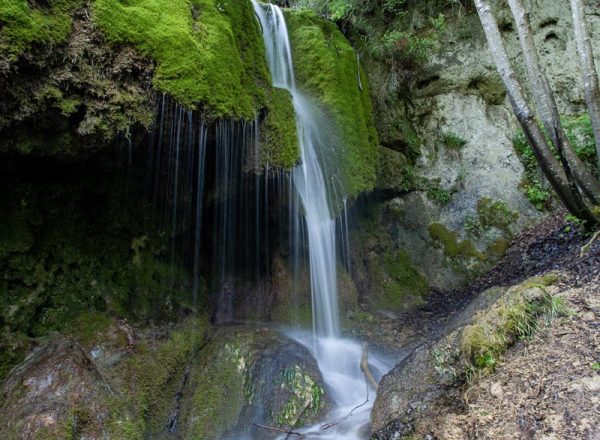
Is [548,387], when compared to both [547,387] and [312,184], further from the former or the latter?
[312,184]

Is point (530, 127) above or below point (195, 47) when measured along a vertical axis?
below

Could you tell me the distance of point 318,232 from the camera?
23.3ft

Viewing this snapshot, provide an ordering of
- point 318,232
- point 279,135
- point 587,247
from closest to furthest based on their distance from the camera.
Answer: point 587,247
point 279,135
point 318,232

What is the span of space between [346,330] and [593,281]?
Answer: 12.5 feet

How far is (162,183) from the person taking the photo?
226 inches

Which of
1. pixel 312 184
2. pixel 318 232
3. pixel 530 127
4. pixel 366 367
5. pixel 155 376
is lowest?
pixel 366 367

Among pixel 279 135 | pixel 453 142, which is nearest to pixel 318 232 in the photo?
pixel 279 135

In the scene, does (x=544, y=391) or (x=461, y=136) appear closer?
(x=544, y=391)

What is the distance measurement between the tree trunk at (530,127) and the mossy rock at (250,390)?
4.02 m

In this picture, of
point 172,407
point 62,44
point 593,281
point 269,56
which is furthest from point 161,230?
point 593,281

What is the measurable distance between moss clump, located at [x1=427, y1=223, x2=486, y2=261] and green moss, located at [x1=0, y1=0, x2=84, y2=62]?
298 inches

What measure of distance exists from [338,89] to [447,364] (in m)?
5.40

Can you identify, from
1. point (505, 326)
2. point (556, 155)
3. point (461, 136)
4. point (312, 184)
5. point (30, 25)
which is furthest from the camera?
point (461, 136)

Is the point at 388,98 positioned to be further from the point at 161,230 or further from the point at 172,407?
the point at 172,407
